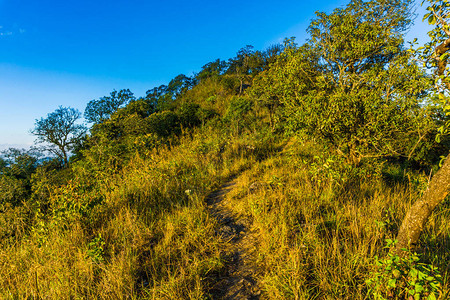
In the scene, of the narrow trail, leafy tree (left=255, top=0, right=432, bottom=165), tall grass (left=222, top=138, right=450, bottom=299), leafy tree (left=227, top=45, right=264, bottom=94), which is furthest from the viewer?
leafy tree (left=227, top=45, right=264, bottom=94)

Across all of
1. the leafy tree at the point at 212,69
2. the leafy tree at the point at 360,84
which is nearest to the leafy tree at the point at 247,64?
the leafy tree at the point at 212,69

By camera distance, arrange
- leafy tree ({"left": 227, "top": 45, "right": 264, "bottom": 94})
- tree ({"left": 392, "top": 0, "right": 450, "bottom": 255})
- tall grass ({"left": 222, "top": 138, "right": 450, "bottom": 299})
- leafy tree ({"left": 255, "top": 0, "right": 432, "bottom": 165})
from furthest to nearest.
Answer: leafy tree ({"left": 227, "top": 45, "right": 264, "bottom": 94}), leafy tree ({"left": 255, "top": 0, "right": 432, "bottom": 165}), tall grass ({"left": 222, "top": 138, "right": 450, "bottom": 299}), tree ({"left": 392, "top": 0, "right": 450, "bottom": 255})

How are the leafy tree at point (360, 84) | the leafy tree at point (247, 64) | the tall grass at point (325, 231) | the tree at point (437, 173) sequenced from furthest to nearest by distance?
the leafy tree at point (247, 64) < the leafy tree at point (360, 84) < the tall grass at point (325, 231) < the tree at point (437, 173)

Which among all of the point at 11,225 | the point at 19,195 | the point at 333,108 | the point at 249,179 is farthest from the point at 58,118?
the point at 333,108

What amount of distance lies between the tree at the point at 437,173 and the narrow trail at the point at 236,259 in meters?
1.82

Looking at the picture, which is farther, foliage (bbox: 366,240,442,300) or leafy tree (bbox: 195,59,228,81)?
leafy tree (bbox: 195,59,228,81)

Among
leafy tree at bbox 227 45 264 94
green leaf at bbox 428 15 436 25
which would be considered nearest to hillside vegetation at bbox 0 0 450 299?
green leaf at bbox 428 15 436 25

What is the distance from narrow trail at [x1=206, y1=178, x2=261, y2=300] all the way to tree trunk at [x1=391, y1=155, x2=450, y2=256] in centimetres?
182

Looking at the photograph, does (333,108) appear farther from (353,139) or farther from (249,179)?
(249,179)

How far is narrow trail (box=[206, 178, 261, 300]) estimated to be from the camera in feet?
8.25

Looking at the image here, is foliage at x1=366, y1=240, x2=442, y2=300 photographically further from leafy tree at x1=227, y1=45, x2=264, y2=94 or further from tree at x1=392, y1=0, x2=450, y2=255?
leafy tree at x1=227, y1=45, x2=264, y2=94

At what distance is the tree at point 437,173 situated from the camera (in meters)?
1.77

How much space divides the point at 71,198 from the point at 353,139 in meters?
6.40

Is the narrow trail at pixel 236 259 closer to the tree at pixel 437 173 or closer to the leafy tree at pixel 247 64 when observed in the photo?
the tree at pixel 437 173
